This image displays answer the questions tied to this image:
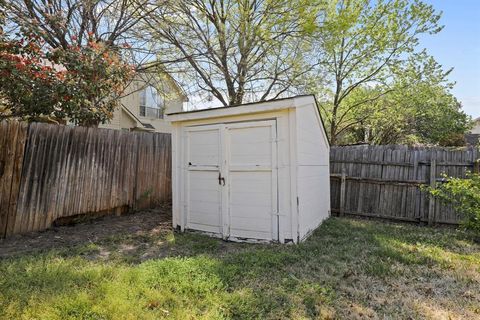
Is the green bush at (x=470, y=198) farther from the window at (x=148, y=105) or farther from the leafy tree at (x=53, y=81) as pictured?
the window at (x=148, y=105)

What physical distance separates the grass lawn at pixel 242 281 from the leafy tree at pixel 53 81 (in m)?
2.48

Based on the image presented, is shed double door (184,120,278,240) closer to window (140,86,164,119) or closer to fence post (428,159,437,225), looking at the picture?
fence post (428,159,437,225)

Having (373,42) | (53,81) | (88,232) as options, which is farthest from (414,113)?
(53,81)

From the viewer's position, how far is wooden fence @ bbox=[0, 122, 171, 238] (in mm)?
4371

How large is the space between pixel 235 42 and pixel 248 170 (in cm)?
504

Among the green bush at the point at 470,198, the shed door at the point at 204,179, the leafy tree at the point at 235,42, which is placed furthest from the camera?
the leafy tree at the point at 235,42

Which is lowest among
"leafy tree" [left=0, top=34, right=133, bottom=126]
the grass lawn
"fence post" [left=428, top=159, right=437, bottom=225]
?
the grass lawn

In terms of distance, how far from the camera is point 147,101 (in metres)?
16.1

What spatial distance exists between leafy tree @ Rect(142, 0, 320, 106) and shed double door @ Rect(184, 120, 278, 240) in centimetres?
410

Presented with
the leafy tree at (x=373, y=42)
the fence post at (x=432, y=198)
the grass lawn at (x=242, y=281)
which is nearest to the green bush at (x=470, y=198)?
the grass lawn at (x=242, y=281)

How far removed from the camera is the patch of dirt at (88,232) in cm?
410

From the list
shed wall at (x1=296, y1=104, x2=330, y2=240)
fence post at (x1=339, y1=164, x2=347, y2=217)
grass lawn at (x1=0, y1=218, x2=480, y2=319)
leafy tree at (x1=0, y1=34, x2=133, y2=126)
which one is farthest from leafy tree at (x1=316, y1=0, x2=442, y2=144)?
grass lawn at (x1=0, y1=218, x2=480, y2=319)

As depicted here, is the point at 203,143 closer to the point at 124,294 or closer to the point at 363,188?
the point at 124,294

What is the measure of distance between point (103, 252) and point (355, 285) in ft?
10.5
